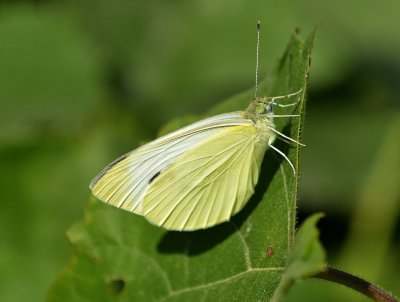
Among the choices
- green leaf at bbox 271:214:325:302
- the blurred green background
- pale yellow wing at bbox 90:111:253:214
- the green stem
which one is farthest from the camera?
the blurred green background

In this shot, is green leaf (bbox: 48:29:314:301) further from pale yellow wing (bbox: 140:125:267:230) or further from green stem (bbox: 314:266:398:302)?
green stem (bbox: 314:266:398:302)

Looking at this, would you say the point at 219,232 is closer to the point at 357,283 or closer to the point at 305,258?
the point at 357,283

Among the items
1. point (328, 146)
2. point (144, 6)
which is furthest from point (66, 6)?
point (328, 146)

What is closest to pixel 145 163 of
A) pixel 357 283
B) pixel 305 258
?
pixel 357 283

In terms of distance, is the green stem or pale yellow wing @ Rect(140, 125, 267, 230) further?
pale yellow wing @ Rect(140, 125, 267, 230)

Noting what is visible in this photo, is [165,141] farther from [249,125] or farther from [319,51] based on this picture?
[319,51]

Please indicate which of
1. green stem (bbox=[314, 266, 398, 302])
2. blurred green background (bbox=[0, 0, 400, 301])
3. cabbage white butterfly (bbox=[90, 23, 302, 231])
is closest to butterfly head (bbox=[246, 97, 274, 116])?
cabbage white butterfly (bbox=[90, 23, 302, 231])

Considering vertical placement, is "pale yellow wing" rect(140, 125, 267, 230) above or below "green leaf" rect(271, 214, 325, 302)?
below

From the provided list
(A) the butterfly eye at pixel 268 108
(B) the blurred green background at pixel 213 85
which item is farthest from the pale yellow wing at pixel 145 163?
(B) the blurred green background at pixel 213 85
